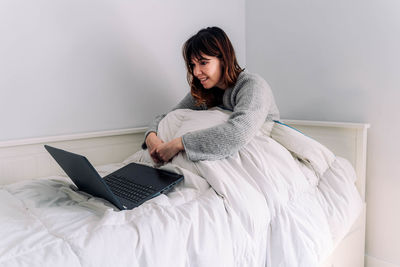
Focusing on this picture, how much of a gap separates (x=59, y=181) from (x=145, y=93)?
2.04 feet

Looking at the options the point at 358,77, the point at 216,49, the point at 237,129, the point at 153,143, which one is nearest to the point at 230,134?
the point at 237,129

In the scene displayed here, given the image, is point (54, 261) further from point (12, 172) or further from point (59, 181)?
point (12, 172)

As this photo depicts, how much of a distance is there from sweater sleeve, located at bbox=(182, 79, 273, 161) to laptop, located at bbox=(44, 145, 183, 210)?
10 centimetres

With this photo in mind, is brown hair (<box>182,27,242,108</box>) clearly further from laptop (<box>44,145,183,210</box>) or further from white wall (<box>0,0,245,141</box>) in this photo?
laptop (<box>44,145,183,210</box>)

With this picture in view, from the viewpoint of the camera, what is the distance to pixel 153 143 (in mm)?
1014

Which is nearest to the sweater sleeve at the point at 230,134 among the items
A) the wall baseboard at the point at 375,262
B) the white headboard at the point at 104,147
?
the white headboard at the point at 104,147

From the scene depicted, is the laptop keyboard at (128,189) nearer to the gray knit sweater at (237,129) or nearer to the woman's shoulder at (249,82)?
the gray knit sweater at (237,129)

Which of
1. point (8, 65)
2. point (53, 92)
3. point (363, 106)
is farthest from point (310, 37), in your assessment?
point (8, 65)

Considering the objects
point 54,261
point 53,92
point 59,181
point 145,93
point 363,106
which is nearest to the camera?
point 54,261

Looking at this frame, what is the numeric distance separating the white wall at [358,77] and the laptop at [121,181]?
2.96 ft

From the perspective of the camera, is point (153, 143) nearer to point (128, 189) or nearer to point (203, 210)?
point (128, 189)

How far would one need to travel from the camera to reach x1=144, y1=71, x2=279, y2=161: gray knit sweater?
83 centimetres

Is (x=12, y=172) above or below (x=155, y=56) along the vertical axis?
below

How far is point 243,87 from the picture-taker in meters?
1.03
